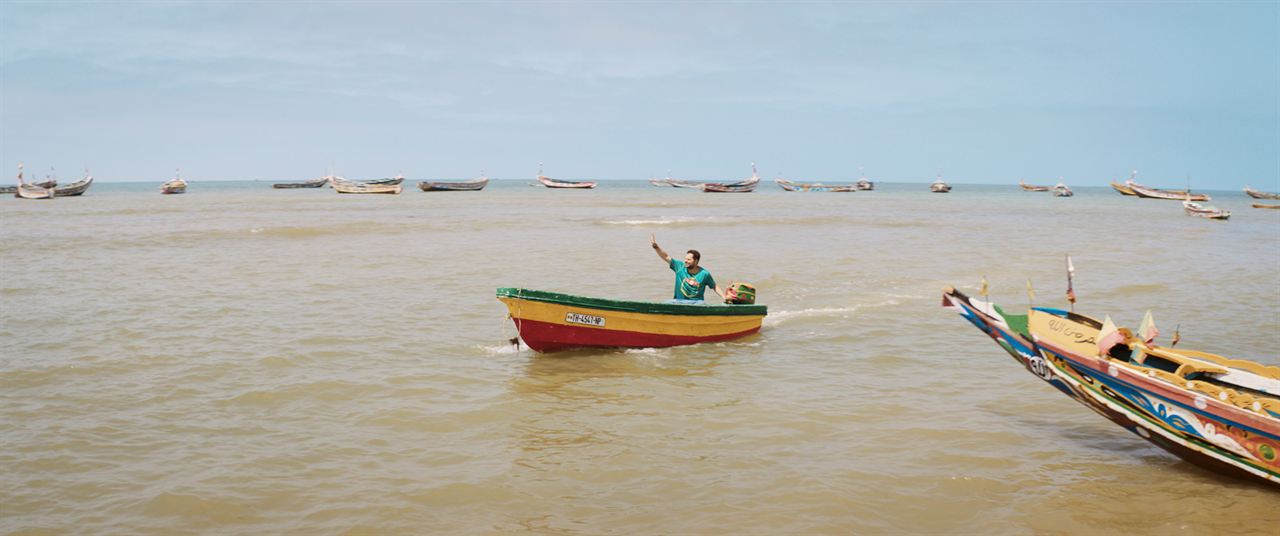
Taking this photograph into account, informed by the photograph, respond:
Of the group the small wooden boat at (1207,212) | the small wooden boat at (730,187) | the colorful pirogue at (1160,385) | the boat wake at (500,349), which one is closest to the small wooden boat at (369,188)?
the small wooden boat at (730,187)

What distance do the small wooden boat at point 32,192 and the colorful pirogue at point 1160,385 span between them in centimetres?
9291

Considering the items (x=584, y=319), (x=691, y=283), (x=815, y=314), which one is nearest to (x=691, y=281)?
(x=691, y=283)

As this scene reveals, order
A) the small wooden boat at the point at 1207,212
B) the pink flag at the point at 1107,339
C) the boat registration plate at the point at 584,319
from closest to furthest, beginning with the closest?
the pink flag at the point at 1107,339, the boat registration plate at the point at 584,319, the small wooden boat at the point at 1207,212

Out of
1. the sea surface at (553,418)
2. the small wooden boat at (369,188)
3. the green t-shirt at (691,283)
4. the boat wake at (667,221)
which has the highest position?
the small wooden boat at (369,188)

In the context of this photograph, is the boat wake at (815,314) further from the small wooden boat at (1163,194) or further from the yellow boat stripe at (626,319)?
the small wooden boat at (1163,194)

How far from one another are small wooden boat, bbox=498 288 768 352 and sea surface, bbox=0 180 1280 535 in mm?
318

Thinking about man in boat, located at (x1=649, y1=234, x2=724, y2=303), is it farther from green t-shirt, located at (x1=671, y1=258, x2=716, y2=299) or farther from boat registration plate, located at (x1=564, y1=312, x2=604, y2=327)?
boat registration plate, located at (x1=564, y1=312, x2=604, y2=327)

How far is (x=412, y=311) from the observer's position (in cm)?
1605

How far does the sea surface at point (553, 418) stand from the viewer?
671 centimetres

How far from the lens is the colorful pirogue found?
6516 millimetres

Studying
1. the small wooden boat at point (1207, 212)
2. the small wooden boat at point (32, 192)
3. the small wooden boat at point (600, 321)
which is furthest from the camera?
the small wooden boat at point (32, 192)

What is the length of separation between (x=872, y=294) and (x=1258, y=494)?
1197 cm

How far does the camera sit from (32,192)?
7956cm

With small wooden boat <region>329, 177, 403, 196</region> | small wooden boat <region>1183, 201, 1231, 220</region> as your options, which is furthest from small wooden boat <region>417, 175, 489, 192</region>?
small wooden boat <region>1183, 201, 1231, 220</region>
